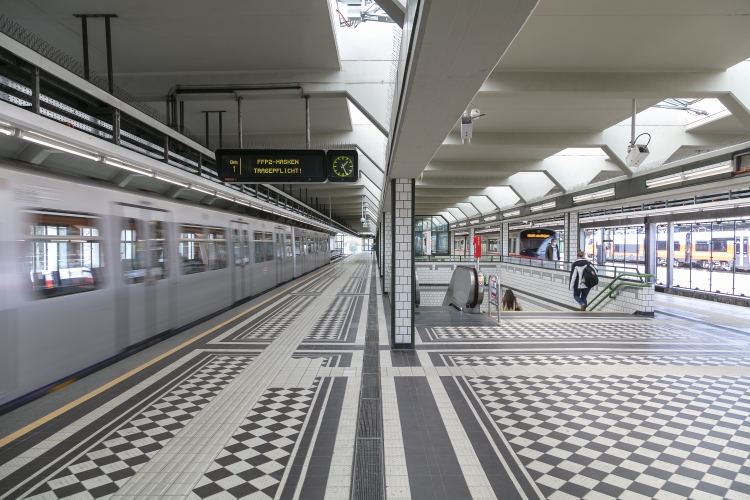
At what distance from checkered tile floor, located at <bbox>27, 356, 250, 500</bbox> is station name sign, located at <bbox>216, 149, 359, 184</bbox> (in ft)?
10.1

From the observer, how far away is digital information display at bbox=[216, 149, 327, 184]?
19.1 feet

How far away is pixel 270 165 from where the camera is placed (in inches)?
230

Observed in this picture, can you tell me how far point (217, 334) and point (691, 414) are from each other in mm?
6799

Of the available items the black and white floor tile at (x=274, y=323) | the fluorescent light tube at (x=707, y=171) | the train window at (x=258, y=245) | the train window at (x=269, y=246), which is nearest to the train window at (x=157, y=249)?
the black and white floor tile at (x=274, y=323)

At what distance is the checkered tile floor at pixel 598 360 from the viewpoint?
523 centimetres

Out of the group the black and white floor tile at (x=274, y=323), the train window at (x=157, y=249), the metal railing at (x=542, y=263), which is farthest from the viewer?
the metal railing at (x=542, y=263)

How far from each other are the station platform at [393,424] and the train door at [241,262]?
3.36m

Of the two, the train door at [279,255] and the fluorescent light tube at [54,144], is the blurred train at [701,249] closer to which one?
the train door at [279,255]

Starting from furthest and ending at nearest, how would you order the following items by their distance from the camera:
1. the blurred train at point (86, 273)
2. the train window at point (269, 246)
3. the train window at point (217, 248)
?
the train window at point (269, 246) → the train window at point (217, 248) → the blurred train at point (86, 273)

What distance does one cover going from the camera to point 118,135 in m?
4.65

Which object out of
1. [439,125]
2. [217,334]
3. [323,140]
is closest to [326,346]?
[217,334]

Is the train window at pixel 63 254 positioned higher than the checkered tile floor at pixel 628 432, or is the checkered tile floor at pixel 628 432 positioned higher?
the train window at pixel 63 254

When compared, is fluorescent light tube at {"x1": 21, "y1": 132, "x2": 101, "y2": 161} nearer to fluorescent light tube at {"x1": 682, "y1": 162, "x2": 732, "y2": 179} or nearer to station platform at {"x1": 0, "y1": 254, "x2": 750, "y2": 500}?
station platform at {"x1": 0, "y1": 254, "x2": 750, "y2": 500}

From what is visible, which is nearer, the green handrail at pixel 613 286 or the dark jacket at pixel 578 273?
the green handrail at pixel 613 286
